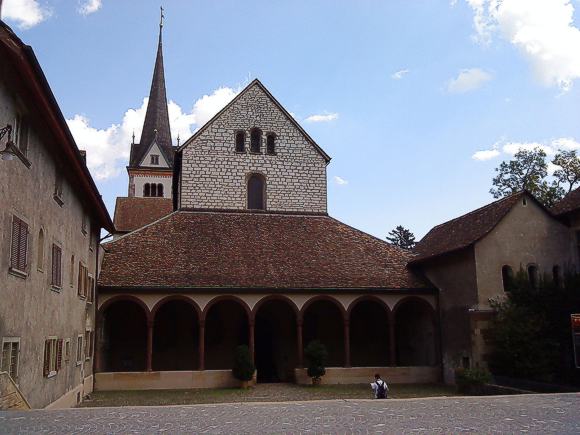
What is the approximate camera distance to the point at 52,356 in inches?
608

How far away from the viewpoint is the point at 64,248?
1706 centimetres

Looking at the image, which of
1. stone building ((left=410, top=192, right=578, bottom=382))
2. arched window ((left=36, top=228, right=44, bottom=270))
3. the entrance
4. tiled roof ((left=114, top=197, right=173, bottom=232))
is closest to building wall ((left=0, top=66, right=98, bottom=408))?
arched window ((left=36, top=228, right=44, bottom=270))

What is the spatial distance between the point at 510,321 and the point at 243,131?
16.4 meters

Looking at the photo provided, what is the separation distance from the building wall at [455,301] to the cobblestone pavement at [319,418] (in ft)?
35.9

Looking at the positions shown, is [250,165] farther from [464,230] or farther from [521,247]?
[521,247]

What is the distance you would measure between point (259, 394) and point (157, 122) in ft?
164

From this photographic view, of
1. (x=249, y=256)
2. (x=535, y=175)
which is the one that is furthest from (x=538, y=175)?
(x=249, y=256)

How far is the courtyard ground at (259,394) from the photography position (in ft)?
63.7

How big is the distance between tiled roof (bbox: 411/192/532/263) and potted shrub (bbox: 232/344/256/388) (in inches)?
343

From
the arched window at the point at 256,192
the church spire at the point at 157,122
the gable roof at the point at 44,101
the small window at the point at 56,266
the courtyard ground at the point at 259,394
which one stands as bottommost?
the courtyard ground at the point at 259,394

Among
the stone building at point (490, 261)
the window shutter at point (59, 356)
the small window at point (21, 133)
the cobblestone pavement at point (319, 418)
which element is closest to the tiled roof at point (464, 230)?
the stone building at point (490, 261)

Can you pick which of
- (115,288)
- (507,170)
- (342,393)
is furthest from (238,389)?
(507,170)

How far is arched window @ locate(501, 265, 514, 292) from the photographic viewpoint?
933 inches

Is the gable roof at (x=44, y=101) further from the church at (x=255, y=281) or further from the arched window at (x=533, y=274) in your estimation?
the arched window at (x=533, y=274)
